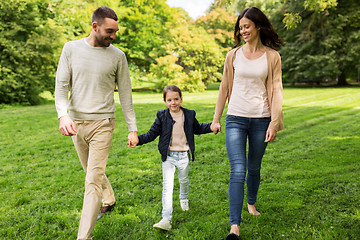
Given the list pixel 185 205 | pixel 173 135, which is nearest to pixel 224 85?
pixel 173 135

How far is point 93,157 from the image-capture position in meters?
2.85

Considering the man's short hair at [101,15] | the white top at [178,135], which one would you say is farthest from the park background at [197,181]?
the man's short hair at [101,15]

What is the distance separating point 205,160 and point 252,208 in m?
2.29

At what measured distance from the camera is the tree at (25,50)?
53.7ft

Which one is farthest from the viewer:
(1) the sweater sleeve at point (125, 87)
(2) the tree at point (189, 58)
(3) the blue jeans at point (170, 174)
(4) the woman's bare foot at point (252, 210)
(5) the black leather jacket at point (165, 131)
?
(2) the tree at point (189, 58)

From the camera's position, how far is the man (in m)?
2.70

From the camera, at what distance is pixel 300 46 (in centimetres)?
2767

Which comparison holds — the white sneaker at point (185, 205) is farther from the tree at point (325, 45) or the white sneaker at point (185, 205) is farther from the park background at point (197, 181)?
the tree at point (325, 45)

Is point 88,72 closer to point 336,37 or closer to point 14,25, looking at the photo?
point 14,25

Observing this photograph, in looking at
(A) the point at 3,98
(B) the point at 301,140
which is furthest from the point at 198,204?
(A) the point at 3,98

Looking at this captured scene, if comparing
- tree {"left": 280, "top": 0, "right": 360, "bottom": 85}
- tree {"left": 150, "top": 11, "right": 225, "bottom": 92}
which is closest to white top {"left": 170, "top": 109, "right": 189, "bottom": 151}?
tree {"left": 150, "top": 11, "right": 225, "bottom": 92}

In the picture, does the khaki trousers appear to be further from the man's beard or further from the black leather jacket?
the man's beard

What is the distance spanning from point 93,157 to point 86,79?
74 cm

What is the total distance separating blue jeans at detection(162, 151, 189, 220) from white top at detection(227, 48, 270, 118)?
2.70 feet
